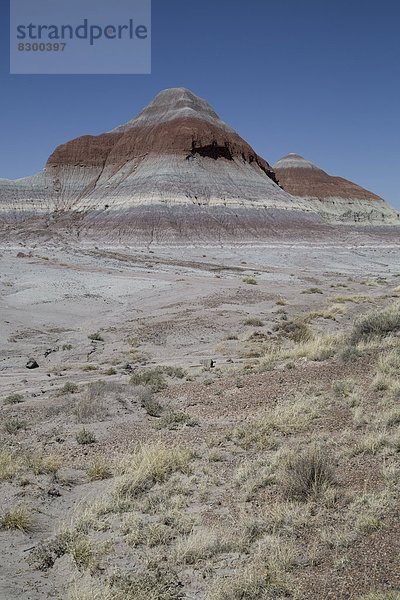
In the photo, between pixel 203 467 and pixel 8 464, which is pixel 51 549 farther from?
pixel 203 467

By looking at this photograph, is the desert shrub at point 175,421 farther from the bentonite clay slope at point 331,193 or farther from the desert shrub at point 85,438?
the bentonite clay slope at point 331,193

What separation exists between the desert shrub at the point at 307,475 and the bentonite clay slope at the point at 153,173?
72.2 metres

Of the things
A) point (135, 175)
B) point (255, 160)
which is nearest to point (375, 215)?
point (255, 160)

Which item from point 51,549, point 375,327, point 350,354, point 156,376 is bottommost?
point 51,549

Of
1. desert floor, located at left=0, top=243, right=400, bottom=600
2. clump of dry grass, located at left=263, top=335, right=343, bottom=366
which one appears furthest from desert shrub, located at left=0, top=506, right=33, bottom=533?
clump of dry grass, located at left=263, top=335, right=343, bottom=366

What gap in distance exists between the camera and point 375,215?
132 metres

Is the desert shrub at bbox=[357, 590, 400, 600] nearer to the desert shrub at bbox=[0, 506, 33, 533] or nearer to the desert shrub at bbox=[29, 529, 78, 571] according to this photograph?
the desert shrub at bbox=[29, 529, 78, 571]

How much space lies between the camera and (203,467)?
21.8 ft

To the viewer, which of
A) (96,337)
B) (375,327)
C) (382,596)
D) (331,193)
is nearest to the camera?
(382,596)

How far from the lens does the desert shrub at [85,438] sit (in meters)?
7.76

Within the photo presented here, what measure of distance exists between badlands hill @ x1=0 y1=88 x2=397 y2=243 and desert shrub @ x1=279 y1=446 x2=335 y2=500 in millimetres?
66943

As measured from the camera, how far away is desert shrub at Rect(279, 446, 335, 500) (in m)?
5.56

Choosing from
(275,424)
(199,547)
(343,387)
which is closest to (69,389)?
(275,424)

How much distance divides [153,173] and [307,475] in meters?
86.8
